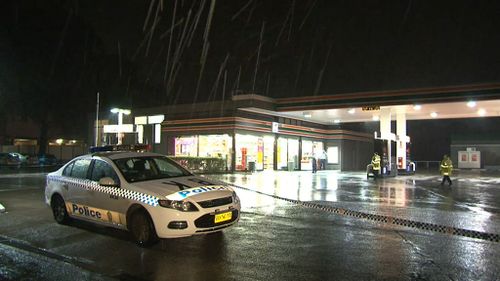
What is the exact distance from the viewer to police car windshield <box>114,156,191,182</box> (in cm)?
848

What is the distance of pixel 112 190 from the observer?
817cm

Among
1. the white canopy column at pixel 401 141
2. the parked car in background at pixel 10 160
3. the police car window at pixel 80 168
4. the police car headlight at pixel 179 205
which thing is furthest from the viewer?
the parked car in background at pixel 10 160

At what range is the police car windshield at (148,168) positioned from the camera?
334 inches

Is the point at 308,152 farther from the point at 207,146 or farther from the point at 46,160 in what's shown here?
the point at 46,160

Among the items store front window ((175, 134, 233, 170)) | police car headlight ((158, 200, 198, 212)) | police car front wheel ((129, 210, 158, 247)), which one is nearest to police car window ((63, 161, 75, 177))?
police car front wheel ((129, 210, 158, 247))

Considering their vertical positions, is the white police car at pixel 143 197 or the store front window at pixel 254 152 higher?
the store front window at pixel 254 152

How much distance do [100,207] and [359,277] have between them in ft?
16.2

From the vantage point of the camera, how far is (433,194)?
16.7 metres

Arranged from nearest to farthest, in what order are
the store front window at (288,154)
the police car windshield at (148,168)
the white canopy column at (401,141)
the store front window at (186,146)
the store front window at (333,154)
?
1. the police car windshield at (148,168)
2. the white canopy column at (401,141)
3. the store front window at (186,146)
4. the store front window at (288,154)
5. the store front window at (333,154)

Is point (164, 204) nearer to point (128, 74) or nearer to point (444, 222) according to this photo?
point (444, 222)

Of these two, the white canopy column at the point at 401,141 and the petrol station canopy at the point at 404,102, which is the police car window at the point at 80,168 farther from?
the white canopy column at the point at 401,141

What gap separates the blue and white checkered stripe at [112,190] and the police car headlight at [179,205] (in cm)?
14

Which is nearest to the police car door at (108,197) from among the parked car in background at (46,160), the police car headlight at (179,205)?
the police car headlight at (179,205)

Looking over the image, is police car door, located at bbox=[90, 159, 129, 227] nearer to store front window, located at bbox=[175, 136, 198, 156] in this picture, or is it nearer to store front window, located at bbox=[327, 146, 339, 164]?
store front window, located at bbox=[175, 136, 198, 156]
